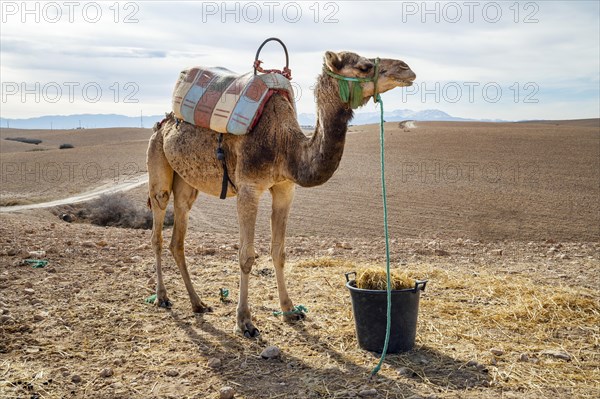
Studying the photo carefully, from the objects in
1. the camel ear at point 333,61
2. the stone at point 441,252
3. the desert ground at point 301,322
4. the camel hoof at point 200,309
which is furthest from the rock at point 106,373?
the stone at point 441,252

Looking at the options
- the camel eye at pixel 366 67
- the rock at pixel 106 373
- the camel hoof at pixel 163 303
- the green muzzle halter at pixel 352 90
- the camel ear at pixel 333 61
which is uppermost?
the camel ear at pixel 333 61

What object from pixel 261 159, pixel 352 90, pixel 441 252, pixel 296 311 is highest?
pixel 352 90

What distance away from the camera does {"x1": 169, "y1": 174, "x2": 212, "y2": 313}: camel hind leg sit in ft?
24.4

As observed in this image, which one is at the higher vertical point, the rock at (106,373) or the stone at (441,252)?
the stone at (441,252)

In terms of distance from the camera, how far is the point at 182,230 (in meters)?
7.78

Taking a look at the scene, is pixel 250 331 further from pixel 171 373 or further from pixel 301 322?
pixel 171 373

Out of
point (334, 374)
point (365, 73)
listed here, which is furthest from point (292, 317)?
point (365, 73)

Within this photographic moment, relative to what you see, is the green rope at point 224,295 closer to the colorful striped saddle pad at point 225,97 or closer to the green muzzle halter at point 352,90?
the colorful striped saddle pad at point 225,97

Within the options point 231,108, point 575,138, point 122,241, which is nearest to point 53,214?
point 122,241

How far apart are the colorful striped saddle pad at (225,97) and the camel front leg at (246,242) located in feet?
2.19

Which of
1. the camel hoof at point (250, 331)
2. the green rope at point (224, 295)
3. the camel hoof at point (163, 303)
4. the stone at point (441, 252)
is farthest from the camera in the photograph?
the stone at point (441, 252)

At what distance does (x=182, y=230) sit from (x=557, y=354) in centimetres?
452

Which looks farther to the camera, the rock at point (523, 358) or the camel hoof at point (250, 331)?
the camel hoof at point (250, 331)

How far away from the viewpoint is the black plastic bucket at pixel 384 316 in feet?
18.9
